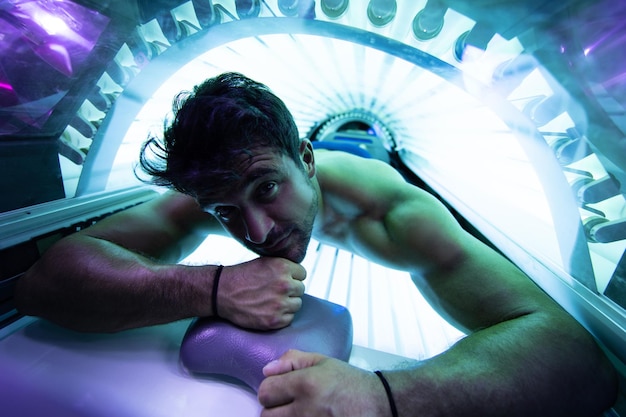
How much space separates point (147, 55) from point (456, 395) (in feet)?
4.98

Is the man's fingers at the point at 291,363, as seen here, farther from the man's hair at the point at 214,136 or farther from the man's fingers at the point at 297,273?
the man's hair at the point at 214,136

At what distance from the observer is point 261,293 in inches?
29.8

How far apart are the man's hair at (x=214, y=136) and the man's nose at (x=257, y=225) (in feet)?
0.33

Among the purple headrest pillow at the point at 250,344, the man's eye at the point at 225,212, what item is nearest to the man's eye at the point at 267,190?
the man's eye at the point at 225,212

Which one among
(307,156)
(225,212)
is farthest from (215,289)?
(307,156)

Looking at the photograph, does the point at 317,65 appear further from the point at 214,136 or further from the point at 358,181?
the point at 214,136

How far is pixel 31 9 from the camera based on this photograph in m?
0.90

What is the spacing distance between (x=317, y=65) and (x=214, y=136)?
3.70ft

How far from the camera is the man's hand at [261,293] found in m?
0.74

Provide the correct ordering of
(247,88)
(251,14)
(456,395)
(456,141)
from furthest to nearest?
(456,141)
(251,14)
(247,88)
(456,395)

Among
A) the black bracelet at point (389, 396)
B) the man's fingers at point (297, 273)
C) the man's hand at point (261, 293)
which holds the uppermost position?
the man's fingers at point (297, 273)

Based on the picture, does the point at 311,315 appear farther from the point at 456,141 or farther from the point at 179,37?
the point at 456,141

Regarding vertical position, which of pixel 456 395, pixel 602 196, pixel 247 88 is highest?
pixel 247 88

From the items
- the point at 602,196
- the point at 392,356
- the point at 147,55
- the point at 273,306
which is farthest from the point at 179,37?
the point at 602,196
